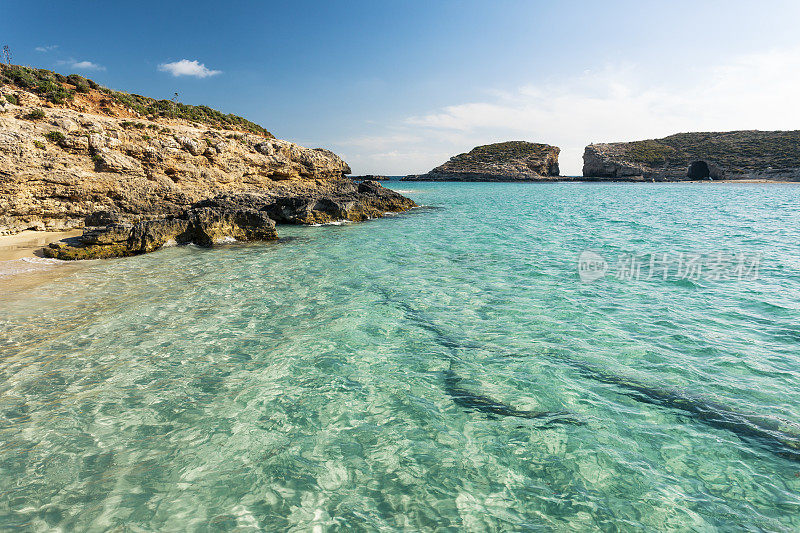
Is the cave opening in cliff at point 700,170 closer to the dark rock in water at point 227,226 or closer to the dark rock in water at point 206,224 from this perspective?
the dark rock in water at point 206,224

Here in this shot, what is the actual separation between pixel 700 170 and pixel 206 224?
128262 millimetres

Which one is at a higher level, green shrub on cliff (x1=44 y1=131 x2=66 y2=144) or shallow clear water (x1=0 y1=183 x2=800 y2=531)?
green shrub on cliff (x1=44 y1=131 x2=66 y2=144)

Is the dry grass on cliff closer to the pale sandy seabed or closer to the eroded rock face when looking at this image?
the eroded rock face

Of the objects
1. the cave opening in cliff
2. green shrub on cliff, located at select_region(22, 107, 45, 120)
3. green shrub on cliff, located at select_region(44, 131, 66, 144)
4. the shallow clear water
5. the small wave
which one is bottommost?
the shallow clear water

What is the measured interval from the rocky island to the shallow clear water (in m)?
7.22

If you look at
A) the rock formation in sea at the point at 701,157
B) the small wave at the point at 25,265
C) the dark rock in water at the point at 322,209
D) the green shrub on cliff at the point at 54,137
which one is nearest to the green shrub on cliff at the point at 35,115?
the green shrub on cliff at the point at 54,137

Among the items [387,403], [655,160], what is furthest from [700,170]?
[387,403]

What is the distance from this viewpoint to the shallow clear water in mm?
3355

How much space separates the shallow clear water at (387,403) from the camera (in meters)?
3.36

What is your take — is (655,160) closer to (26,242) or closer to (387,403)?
(387,403)

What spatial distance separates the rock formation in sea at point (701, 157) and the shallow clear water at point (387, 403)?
11509cm

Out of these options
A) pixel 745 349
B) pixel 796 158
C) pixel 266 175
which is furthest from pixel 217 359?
pixel 796 158

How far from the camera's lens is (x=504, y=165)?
14400cm

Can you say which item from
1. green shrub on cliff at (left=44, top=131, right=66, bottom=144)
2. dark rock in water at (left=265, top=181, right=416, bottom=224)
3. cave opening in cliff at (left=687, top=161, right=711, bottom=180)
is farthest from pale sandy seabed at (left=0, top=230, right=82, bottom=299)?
cave opening in cliff at (left=687, top=161, right=711, bottom=180)
